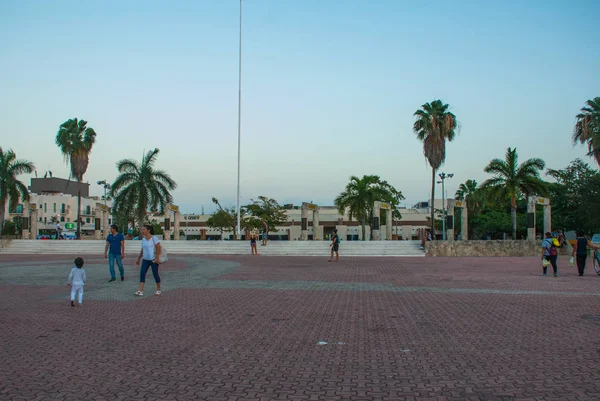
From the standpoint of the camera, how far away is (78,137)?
51844 mm

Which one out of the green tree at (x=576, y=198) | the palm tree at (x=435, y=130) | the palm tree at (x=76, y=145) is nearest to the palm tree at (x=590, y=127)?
the green tree at (x=576, y=198)

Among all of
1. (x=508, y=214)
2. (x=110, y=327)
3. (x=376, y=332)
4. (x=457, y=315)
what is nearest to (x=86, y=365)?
(x=110, y=327)

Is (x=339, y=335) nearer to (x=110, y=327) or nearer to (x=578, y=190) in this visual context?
(x=110, y=327)

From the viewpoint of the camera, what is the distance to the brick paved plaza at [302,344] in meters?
4.92

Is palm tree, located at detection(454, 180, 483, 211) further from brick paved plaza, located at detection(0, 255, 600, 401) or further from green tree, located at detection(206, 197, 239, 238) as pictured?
brick paved plaza, located at detection(0, 255, 600, 401)

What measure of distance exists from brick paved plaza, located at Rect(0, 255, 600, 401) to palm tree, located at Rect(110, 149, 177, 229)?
30311 mm

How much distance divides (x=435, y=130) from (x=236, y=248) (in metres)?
20.0

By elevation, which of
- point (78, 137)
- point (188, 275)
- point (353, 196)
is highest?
point (78, 137)

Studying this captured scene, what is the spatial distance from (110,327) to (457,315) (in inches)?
226

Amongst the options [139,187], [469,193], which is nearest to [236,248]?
[139,187]

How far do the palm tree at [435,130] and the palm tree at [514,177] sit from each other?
207 inches

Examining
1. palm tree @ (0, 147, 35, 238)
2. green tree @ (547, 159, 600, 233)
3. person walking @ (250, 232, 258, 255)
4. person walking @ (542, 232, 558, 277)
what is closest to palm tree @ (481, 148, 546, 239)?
green tree @ (547, 159, 600, 233)

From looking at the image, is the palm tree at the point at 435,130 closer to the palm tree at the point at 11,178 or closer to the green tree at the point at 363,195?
the green tree at the point at 363,195

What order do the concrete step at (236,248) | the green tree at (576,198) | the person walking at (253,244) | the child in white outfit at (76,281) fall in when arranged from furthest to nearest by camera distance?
the green tree at (576,198) → the concrete step at (236,248) → the person walking at (253,244) → the child in white outfit at (76,281)
